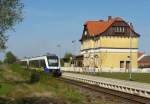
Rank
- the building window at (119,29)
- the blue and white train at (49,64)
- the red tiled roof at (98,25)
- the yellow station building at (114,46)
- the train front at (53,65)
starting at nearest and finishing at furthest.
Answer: the blue and white train at (49,64) → the train front at (53,65) → the yellow station building at (114,46) → the building window at (119,29) → the red tiled roof at (98,25)

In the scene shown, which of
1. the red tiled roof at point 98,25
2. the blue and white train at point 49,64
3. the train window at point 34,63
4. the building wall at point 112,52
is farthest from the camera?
the red tiled roof at point 98,25

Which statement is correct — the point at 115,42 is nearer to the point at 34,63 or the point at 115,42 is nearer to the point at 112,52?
the point at 112,52

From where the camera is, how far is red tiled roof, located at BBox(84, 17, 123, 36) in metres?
114

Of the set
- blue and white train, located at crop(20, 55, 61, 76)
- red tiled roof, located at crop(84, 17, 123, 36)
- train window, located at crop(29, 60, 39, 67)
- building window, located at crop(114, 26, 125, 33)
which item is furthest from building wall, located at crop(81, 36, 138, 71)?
blue and white train, located at crop(20, 55, 61, 76)

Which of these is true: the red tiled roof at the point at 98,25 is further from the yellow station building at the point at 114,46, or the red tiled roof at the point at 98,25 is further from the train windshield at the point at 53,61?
the train windshield at the point at 53,61

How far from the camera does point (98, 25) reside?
390 feet

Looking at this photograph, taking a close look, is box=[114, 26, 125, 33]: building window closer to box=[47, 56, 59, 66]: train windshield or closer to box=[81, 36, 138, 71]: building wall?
box=[81, 36, 138, 71]: building wall

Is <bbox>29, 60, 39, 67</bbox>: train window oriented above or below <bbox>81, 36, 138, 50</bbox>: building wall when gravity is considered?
below

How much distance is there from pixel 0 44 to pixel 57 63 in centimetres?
4127

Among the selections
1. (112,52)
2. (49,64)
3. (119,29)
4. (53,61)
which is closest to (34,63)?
(53,61)

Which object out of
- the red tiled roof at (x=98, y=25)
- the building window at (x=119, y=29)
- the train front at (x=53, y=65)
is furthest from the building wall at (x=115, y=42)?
the train front at (x=53, y=65)

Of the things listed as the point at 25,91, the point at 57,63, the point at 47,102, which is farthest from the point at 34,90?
the point at 57,63

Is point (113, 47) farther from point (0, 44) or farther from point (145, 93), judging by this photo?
point (0, 44)

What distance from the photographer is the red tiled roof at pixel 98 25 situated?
11361 cm
